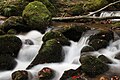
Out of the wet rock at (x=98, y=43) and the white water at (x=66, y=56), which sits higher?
the wet rock at (x=98, y=43)

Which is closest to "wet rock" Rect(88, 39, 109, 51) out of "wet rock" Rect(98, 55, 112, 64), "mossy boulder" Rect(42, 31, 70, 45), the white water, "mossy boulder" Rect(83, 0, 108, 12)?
the white water

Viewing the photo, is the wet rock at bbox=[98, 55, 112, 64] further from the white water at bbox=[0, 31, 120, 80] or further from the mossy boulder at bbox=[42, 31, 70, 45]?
the mossy boulder at bbox=[42, 31, 70, 45]

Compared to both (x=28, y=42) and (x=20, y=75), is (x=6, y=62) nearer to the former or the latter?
(x=20, y=75)

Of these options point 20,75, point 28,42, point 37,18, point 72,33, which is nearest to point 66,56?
point 72,33

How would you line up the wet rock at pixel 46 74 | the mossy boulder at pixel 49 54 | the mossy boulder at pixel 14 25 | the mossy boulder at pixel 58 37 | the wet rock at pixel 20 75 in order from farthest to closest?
the mossy boulder at pixel 14 25 < the mossy boulder at pixel 58 37 < the mossy boulder at pixel 49 54 < the wet rock at pixel 46 74 < the wet rock at pixel 20 75

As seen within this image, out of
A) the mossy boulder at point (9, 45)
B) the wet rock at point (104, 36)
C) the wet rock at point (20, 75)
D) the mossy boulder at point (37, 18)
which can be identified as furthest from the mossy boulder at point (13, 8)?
the wet rock at point (20, 75)

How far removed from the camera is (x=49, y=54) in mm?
9469

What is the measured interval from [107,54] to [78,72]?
78.3 inches

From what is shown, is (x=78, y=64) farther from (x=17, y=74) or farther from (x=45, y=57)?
(x=17, y=74)

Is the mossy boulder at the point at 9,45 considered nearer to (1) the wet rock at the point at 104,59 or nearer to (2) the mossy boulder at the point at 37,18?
(2) the mossy boulder at the point at 37,18

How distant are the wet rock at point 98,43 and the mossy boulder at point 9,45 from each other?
2.73 meters

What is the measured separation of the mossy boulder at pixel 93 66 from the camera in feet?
27.9

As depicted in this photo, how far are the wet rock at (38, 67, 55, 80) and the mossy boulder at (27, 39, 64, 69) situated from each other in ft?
2.07

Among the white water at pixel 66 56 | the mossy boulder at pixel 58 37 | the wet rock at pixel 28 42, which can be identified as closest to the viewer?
the white water at pixel 66 56
